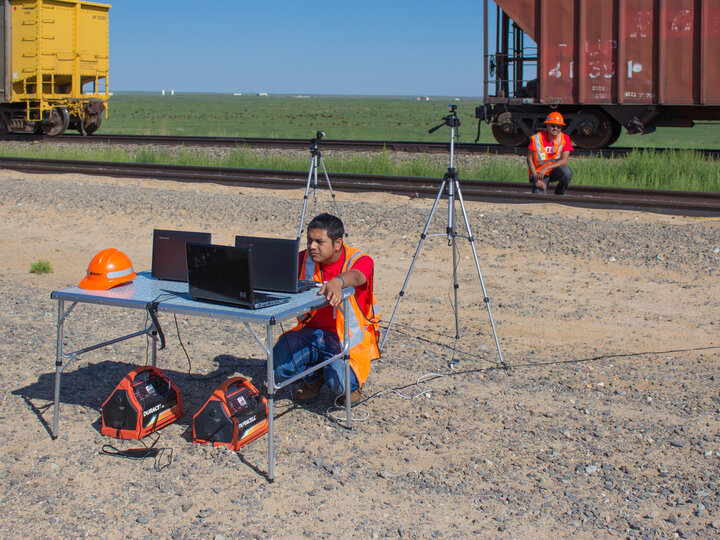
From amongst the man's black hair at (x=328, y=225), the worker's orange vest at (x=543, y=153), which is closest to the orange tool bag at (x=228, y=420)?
the man's black hair at (x=328, y=225)

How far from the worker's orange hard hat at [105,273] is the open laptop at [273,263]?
0.77m

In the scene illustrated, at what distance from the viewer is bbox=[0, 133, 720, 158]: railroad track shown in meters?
17.6

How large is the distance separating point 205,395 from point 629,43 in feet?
45.2

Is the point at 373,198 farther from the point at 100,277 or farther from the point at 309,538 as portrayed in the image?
the point at 309,538

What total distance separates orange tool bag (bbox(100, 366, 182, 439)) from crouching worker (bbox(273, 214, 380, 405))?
73 cm

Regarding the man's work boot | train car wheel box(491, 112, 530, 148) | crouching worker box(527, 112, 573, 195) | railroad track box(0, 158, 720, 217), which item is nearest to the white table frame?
the man's work boot

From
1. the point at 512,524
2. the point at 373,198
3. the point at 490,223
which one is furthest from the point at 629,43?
the point at 512,524

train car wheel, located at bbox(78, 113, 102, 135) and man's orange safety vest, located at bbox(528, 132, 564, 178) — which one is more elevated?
train car wheel, located at bbox(78, 113, 102, 135)

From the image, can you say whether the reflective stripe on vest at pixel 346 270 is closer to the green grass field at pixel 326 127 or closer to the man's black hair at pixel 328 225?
A: the man's black hair at pixel 328 225

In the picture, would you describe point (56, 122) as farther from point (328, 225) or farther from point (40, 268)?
point (328, 225)

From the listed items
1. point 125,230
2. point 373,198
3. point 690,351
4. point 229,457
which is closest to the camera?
point 229,457

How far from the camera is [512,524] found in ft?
12.3

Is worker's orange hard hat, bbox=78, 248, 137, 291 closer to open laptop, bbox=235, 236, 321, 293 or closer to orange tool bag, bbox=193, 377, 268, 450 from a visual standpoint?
open laptop, bbox=235, 236, 321, 293

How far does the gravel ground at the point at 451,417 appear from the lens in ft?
12.7
